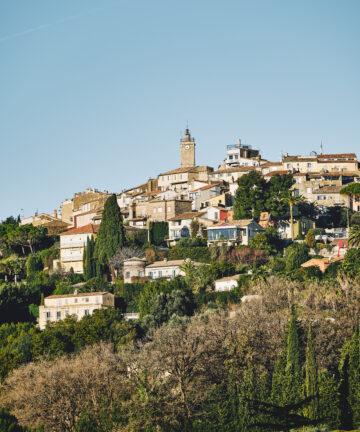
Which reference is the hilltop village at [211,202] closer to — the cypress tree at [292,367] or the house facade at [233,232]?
the house facade at [233,232]

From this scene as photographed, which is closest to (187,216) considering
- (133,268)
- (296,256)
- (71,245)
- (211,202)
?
(211,202)

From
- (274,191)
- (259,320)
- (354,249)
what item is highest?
(274,191)

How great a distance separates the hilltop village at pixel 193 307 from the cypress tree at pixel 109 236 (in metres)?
0.16

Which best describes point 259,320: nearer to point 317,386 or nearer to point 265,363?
point 265,363

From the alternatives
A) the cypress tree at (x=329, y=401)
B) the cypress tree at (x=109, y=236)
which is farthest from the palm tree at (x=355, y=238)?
the cypress tree at (x=329, y=401)

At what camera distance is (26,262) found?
90.8 meters

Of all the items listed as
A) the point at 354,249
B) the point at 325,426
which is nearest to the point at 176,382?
the point at 325,426

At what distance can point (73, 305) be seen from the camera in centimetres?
7481

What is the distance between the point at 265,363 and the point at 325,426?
12373 mm

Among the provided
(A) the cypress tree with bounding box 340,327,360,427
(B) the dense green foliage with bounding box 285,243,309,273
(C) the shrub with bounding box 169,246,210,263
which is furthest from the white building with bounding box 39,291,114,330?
(A) the cypress tree with bounding box 340,327,360,427

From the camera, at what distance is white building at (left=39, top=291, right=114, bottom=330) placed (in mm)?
74000

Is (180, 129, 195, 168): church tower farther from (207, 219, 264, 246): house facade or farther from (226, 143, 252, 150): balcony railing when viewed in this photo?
(207, 219, 264, 246): house facade

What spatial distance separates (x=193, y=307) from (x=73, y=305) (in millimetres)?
11076

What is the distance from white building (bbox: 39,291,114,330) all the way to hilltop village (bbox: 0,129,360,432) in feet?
0.37
